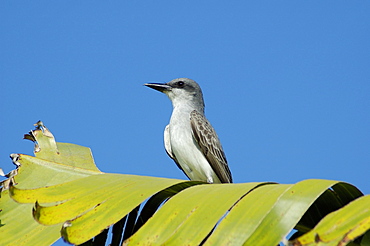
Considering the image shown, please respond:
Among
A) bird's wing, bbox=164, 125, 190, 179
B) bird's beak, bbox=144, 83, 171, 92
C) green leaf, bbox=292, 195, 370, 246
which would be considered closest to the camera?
green leaf, bbox=292, 195, 370, 246

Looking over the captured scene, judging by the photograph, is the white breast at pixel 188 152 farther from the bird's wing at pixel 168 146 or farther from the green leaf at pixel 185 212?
the green leaf at pixel 185 212

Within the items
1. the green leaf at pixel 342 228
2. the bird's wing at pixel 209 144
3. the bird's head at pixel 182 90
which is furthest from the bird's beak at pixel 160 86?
the green leaf at pixel 342 228

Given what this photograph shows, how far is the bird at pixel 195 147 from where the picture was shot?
7703 millimetres

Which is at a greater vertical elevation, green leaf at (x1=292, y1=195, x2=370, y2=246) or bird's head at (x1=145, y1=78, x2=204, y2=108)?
bird's head at (x1=145, y1=78, x2=204, y2=108)

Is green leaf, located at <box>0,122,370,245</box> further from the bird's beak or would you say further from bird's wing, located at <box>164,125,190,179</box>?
the bird's beak

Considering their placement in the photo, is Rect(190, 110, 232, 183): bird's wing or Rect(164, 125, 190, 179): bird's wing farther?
Rect(164, 125, 190, 179): bird's wing

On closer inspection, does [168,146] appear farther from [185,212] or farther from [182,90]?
[185,212]

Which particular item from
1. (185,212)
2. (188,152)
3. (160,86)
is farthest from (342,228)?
(160,86)

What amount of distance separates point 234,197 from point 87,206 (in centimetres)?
88

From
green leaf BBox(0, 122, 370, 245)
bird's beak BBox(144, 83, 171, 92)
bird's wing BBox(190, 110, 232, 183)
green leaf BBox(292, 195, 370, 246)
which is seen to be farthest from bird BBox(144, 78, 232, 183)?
green leaf BBox(292, 195, 370, 246)

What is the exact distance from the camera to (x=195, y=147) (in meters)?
7.78

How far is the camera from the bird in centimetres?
770

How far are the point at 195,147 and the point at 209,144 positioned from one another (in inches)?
9.1

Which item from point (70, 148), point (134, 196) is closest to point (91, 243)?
point (134, 196)
